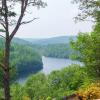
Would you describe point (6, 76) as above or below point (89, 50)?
above

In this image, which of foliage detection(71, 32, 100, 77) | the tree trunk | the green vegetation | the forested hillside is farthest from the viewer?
the forested hillside

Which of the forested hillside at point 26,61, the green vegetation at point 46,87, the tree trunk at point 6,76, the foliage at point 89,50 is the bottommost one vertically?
the forested hillside at point 26,61

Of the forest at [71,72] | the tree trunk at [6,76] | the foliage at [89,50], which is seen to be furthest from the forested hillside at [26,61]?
the tree trunk at [6,76]

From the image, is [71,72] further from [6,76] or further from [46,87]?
[6,76]

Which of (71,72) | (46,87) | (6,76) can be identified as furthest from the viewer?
(71,72)

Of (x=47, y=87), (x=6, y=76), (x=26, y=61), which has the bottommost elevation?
(x=26, y=61)

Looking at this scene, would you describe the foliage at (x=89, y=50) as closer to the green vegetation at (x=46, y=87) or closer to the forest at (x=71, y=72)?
the forest at (x=71, y=72)

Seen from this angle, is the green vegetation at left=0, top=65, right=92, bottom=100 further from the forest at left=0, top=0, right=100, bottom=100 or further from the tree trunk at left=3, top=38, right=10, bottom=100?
the tree trunk at left=3, top=38, right=10, bottom=100

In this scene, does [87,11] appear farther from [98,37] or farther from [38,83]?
[38,83]

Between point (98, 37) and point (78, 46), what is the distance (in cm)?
963

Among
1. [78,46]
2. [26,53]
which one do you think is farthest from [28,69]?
[78,46]

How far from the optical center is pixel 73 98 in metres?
20.1

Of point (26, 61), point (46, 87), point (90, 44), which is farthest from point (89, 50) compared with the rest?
point (26, 61)

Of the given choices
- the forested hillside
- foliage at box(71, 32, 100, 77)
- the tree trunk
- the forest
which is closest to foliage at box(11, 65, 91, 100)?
the forest
